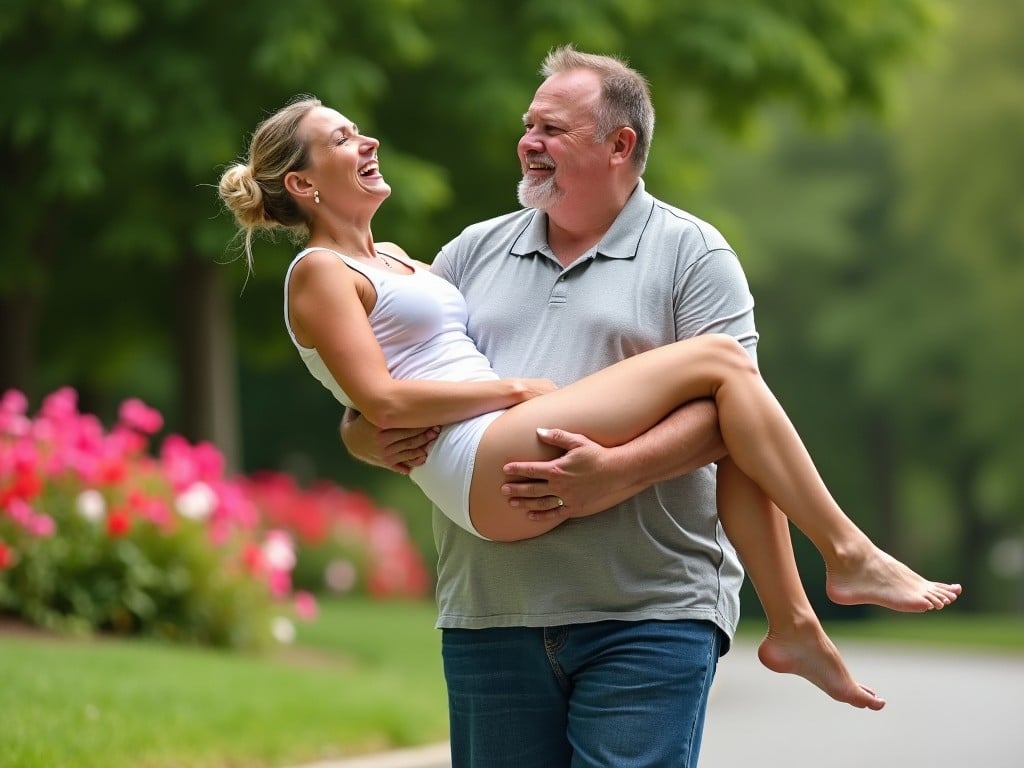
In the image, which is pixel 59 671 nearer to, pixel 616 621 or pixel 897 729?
pixel 616 621

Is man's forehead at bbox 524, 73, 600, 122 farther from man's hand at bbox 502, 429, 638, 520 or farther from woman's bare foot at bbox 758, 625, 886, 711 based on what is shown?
woman's bare foot at bbox 758, 625, 886, 711

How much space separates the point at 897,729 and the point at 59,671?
589 centimetres

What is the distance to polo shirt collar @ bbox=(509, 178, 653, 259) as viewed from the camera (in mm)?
3824

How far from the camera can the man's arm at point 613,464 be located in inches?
139

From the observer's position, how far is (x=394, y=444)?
385 cm

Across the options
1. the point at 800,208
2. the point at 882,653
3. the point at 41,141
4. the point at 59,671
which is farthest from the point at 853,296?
the point at 59,671

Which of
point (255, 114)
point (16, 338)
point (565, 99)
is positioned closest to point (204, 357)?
point (16, 338)

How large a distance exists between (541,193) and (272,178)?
31.3 inches

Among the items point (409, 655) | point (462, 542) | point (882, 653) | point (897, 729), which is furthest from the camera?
point (882, 653)

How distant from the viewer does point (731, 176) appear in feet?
104

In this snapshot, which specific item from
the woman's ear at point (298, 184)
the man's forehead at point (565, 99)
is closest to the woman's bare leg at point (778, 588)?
the man's forehead at point (565, 99)

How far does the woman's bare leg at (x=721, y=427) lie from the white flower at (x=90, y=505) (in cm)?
685

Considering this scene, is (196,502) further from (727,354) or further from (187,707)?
(727,354)

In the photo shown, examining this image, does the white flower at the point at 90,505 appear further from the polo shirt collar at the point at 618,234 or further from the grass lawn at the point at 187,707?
the polo shirt collar at the point at 618,234
